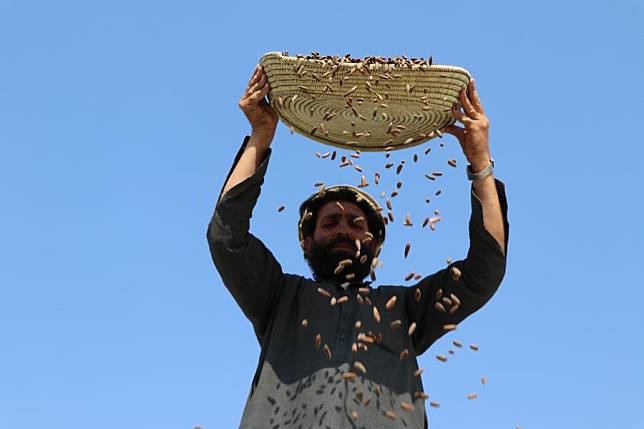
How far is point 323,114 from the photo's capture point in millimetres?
6293

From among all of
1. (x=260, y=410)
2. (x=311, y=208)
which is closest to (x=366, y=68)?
(x=311, y=208)

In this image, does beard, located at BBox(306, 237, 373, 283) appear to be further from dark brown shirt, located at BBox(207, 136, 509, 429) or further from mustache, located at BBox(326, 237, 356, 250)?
dark brown shirt, located at BBox(207, 136, 509, 429)

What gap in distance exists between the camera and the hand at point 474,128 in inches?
244

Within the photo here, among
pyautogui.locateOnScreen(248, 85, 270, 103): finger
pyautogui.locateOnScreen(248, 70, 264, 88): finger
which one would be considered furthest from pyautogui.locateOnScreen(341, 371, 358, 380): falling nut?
pyautogui.locateOnScreen(248, 70, 264, 88): finger

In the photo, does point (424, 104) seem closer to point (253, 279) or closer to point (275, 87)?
point (275, 87)

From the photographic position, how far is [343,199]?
6828mm

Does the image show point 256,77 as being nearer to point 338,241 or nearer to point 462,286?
point 338,241

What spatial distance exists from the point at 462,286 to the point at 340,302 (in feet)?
2.69

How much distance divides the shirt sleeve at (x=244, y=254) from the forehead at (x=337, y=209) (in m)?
0.67

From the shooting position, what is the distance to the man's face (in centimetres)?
637

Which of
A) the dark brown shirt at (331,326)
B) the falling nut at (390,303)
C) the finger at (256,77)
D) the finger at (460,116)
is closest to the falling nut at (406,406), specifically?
the dark brown shirt at (331,326)

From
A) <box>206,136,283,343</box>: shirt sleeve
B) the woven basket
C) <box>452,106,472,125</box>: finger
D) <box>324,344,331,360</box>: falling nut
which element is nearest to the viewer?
<box>324,344,331,360</box>: falling nut

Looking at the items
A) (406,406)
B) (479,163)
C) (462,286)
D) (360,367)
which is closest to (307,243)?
(462,286)

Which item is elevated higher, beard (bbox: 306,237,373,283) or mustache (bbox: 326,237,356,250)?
mustache (bbox: 326,237,356,250)
